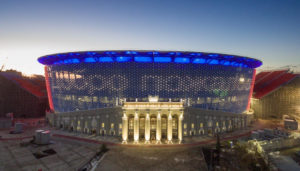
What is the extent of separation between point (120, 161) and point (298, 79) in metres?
66.2

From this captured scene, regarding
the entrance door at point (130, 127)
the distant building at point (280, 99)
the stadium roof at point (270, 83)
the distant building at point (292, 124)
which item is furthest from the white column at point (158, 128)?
the stadium roof at point (270, 83)

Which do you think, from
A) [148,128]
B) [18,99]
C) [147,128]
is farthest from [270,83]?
[18,99]

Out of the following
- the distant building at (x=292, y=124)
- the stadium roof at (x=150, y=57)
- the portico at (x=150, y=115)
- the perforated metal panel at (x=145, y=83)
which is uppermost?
the stadium roof at (x=150, y=57)

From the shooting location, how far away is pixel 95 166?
86.2 ft

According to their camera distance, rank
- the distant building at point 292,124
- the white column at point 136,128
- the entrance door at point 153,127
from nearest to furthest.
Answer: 1. the white column at point 136,128
2. the entrance door at point 153,127
3. the distant building at point 292,124

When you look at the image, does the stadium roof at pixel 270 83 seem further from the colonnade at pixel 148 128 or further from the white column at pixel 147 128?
the white column at pixel 147 128

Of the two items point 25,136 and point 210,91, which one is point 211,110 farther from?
point 25,136

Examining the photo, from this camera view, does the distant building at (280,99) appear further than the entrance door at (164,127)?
Yes

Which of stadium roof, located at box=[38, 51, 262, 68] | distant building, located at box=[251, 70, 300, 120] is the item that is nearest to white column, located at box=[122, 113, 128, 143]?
stadium roof, located at box=[38, 51, 262, 68]

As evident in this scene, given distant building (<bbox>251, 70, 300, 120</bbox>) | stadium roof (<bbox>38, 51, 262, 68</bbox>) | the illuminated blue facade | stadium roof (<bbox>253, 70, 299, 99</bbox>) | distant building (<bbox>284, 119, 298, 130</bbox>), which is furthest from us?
stadium roof (<bbox>253, 70, 299, 99</bbox>)

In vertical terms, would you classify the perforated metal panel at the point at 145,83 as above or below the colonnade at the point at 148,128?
above

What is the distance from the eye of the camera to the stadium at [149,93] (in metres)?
37.9

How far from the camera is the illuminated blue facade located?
41656mm

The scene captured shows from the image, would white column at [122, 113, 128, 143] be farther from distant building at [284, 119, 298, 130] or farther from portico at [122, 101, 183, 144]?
distant building at [284, 119, 298, 130]
